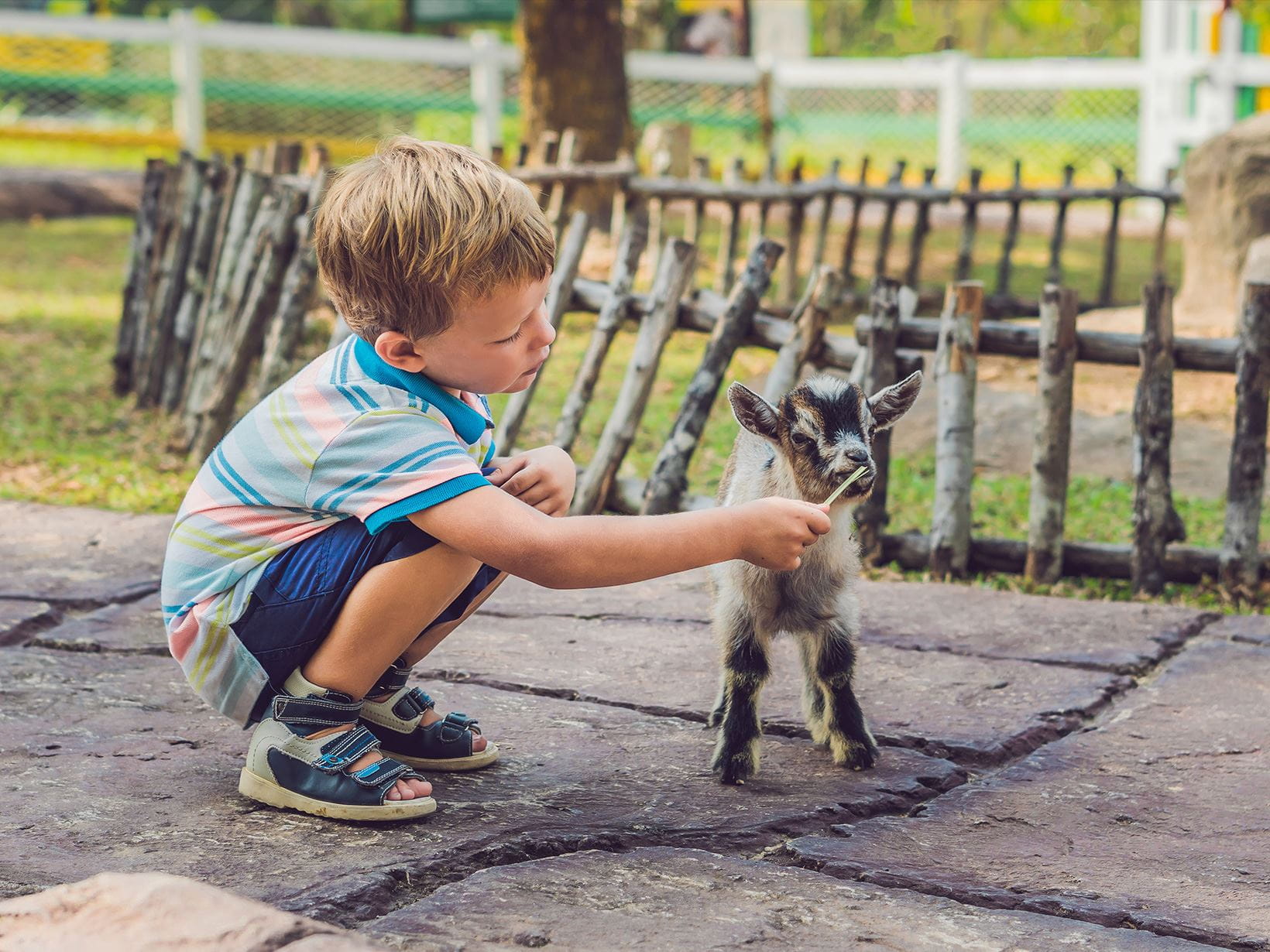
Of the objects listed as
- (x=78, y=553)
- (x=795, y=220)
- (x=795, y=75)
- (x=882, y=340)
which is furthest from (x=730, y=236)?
(x=795, y=75)

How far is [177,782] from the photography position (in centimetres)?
281

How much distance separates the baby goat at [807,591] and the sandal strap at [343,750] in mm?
729

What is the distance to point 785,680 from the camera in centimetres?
370

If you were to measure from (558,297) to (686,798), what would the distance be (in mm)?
3212

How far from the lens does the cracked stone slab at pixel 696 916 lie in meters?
2.19

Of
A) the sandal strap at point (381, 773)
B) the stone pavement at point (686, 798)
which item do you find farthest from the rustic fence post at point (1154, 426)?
the sandal strap at point (381, 773)

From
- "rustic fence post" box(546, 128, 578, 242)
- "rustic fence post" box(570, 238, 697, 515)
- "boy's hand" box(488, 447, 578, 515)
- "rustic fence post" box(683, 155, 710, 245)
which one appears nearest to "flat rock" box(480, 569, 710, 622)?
"rustic fence post" box(570, 238, 697, 515)

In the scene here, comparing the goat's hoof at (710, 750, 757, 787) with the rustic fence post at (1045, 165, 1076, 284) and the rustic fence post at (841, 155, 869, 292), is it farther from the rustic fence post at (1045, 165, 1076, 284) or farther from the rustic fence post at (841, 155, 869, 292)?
the rustic fence post at (1045, 165, 1076, 284)

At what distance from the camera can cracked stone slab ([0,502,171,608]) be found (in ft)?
13.8

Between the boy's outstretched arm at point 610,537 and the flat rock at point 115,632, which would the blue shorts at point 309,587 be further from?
the flat rock at point 115,632

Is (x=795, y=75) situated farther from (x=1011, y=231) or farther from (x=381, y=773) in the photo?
(x=381, y=773)

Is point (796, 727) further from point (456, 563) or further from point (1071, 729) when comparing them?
point (456, 563)

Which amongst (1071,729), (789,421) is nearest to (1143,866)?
(1071,729)

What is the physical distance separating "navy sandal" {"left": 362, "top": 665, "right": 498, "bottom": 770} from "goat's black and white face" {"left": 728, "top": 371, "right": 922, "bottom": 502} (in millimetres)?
847
